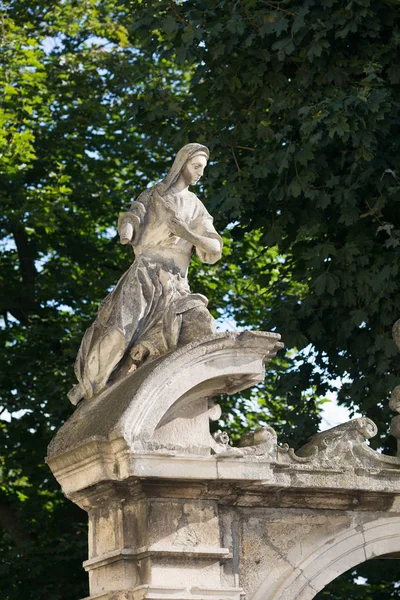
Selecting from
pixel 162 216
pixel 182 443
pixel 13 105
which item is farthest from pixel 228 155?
pixel 182 443

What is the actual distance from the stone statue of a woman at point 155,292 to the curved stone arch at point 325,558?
143 cm

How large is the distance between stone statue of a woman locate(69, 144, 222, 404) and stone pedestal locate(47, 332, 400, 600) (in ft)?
0.72

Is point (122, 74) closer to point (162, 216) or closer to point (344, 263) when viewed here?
point (344, 263)

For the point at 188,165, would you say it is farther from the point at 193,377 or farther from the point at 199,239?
the point at 193,377

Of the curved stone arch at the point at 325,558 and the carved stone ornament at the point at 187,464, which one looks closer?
the carved stone ornament at the point at 187,464

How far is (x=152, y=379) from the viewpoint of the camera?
8109 mm

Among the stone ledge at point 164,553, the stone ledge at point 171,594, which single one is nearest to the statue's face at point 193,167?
the stone ledge at point 164,553

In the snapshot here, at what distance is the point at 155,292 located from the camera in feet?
28.9

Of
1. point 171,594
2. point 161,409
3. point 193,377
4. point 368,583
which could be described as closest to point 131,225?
point 193,377

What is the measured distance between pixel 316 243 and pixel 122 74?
4.26 metres

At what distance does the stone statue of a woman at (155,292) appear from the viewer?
8.62m

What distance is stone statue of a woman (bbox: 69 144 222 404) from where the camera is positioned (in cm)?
862

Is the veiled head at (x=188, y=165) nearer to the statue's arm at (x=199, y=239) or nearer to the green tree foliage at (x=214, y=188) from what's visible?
the statue's arm at (x=199, y=239)

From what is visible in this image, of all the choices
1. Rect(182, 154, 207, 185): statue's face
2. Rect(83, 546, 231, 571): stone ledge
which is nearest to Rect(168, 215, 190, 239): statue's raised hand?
Rect(182, 154, 207, 185): statue's face
